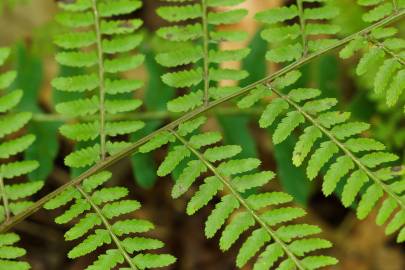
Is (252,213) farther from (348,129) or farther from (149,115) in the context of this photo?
(149,115)

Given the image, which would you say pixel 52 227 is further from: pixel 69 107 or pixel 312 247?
pixel 312 247

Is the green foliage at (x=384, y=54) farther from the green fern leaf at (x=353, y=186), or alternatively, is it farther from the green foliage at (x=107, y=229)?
the green foliage at (x=107, y=229)

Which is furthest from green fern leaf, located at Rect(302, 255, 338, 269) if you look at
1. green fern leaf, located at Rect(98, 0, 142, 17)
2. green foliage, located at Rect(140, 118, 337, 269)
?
green fern leaf, located at Rect(98, 0, 142, 17)

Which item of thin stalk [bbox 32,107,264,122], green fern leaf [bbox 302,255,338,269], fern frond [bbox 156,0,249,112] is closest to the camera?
green fern leaf [bbox 302,255,338,269]

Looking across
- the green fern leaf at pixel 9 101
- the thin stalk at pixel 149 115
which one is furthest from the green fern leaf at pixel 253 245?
the thin stalk at pixel 149 115

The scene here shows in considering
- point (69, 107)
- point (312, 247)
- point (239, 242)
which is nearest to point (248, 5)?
point (239, 242)

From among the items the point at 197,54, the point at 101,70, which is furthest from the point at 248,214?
the point at 101,70

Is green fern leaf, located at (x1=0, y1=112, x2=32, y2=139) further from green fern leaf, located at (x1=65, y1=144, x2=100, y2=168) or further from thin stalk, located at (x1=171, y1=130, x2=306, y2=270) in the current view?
thin stalk, located at (x1=171, y1=130, x2=306, y2=270)
